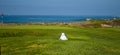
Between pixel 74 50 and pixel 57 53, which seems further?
pixel 74 50

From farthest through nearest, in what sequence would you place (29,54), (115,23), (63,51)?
(115,23), (63,51), (29,54)

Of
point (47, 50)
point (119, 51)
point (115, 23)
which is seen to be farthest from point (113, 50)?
point (115, 23)

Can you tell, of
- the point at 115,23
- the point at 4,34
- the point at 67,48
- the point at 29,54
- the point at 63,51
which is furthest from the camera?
the point at 115,23

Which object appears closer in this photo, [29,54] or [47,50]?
[29,54]

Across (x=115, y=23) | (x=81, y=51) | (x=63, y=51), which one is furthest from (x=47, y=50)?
(x=115, y=23)

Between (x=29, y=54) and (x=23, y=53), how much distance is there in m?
0.60

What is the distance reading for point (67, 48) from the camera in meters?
17.3

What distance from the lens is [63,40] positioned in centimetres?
2162

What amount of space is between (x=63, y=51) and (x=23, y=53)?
300 cm

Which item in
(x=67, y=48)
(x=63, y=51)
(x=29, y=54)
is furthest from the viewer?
(x=67, y=48)

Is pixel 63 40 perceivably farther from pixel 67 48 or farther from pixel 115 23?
pixel 115 23

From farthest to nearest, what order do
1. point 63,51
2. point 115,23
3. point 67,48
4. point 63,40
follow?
point 115,23 → point 63,40 → point 67,48 → point 63,51

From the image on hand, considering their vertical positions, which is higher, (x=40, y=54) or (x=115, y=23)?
(x=40, y=54)

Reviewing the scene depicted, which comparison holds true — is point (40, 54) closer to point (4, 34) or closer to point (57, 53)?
point (57, 53)
